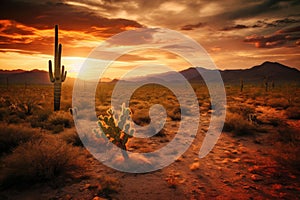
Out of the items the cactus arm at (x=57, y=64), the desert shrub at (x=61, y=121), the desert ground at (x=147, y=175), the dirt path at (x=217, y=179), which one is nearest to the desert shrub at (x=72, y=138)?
the desert ground at (x=147, y=175)

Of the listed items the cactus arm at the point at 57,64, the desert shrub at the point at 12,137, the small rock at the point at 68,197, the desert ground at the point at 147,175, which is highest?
the cactus arm at the point at 57,64

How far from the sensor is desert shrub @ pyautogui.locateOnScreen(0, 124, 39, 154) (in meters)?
5.77

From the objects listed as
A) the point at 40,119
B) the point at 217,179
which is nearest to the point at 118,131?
the point at 217,179

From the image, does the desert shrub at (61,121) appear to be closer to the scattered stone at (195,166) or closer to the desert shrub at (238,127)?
the scattered stone at (195,166)

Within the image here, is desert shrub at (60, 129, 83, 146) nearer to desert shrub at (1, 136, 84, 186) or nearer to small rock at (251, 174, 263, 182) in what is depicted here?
desert shrub at (1, 136, 84, 186)

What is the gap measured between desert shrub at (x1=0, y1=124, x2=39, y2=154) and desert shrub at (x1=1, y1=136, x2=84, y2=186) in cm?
125

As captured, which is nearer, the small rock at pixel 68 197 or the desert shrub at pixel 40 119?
the small rock at pixel 68 197

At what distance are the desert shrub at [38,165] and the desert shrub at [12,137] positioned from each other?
1.25 m

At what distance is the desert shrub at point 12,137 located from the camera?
577cm

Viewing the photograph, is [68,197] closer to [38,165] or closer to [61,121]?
[38,165]

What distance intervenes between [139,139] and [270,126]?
21.0ft

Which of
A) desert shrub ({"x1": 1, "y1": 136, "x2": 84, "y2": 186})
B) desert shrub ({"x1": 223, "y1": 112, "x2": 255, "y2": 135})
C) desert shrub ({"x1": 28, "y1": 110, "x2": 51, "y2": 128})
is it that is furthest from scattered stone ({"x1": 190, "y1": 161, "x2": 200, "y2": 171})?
desert shrub ({"x1": 28, "y1": 110, "x2": 51, "y2": 128})

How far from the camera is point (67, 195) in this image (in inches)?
151

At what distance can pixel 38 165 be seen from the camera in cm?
435
